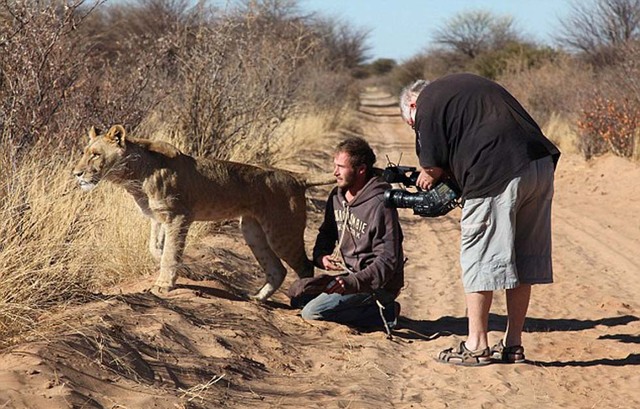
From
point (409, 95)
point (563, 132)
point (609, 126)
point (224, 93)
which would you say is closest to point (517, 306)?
point (409, 95)

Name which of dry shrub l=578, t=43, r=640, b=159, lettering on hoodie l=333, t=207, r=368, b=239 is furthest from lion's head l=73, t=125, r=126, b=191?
dry shrub l=578, t=43, r=640, b=159

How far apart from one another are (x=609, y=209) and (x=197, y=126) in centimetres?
629

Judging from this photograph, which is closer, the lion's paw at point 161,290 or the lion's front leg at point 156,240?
the lion's paw at point 161,290

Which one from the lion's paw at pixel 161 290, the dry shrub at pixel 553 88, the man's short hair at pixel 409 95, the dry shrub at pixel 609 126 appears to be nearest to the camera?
the man's short hair at pixel 409 95

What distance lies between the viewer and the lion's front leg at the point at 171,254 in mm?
6855

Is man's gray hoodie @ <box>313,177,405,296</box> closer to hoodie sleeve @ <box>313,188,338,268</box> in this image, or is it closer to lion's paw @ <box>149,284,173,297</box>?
hoodie sleeve @ <box>313,188,338,268</box>

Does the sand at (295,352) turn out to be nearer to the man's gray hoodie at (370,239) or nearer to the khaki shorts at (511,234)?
the man's gray hoodie at (370,239)

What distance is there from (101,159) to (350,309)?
2.14 m

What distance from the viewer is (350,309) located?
6871 millimetres

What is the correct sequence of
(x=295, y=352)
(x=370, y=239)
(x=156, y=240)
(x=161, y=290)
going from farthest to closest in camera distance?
1. (x=156, y=240)
2. (x=161, y=290)
3. (x=370, y=239)
4. (x=295, y=352)

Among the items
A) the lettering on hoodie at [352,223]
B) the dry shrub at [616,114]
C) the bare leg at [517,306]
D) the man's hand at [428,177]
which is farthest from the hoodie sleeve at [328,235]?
the dry shrub at [616,114]

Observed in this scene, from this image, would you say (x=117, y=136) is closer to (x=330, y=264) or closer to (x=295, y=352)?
(x=330, y=264)

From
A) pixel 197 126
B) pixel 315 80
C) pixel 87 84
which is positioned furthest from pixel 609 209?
pixel 315 80

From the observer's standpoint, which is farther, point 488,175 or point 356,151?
point 356,151
